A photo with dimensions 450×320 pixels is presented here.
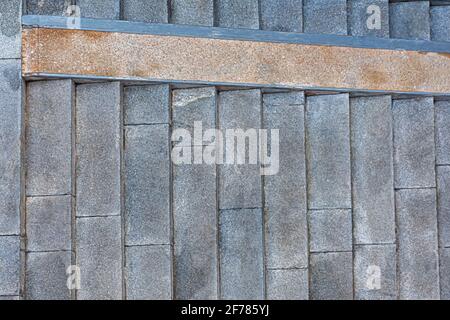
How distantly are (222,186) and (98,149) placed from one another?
109 cm

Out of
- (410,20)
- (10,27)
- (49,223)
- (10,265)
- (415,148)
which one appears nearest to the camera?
(10,265)

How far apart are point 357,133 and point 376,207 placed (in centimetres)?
68

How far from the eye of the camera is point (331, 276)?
615 centimetres

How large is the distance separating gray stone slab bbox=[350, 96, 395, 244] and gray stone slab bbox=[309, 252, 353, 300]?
27 cm

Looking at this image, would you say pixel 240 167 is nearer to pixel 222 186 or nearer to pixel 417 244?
pixel 222 186

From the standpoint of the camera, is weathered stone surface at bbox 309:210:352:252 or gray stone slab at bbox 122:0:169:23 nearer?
gray stone slab at bbox 122:0:169:23

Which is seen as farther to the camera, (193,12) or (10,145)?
(193,12)

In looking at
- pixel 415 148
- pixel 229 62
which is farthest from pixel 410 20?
pixel 229 62

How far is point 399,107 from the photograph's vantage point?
650cm

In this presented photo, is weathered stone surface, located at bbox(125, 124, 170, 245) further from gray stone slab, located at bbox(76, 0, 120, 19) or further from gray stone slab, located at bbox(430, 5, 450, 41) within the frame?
gray stone slab, located at bbox(430, 5, 450, 41)

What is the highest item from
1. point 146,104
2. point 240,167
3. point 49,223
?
point 146,104

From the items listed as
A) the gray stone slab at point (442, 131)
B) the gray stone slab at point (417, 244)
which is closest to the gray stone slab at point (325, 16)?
the gray stone slab at point (442, 131)

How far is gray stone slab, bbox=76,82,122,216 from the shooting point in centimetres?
578

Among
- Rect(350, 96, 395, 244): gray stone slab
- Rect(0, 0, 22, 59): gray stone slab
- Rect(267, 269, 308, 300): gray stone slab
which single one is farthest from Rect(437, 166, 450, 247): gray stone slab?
Rect(0, 0, 22, 59): gray stone slab
